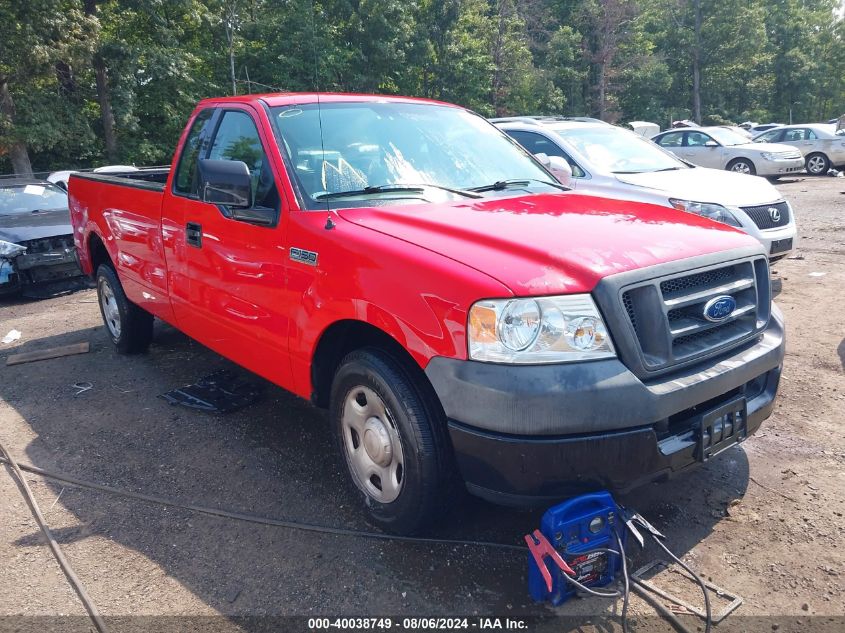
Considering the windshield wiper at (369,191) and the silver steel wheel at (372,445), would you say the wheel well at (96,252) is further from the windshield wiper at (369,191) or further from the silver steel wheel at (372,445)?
the silver steel wheel at (372,445)

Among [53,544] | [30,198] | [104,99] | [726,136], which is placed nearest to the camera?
[53,544]

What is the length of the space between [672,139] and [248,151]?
1864 centimetres

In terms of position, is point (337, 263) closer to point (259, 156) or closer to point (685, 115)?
point (259, 156)

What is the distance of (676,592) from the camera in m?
2.77

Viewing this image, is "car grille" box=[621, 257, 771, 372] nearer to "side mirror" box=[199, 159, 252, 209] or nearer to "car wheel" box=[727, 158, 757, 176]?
"side mirror" box=[199, 159, 252, 209]

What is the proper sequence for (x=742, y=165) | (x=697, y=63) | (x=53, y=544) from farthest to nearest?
(x=697, y=63) < (x=742, y=165) < (x=53, y=544)

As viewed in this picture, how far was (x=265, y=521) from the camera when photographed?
3.40 metres

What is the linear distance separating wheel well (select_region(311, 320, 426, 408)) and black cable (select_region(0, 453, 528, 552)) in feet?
1.99

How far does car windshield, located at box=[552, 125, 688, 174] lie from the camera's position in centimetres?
816

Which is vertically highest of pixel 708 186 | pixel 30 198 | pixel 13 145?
pixel 13 145

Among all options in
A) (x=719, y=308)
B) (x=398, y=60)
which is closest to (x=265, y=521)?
(x=719, y=308)

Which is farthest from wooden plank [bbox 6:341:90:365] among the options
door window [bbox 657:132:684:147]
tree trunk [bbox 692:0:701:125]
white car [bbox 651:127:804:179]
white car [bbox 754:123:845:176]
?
tree trunk [bbox 692:0:701:125]

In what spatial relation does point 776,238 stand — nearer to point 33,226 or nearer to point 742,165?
point 33,226

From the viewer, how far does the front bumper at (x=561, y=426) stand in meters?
2.49
